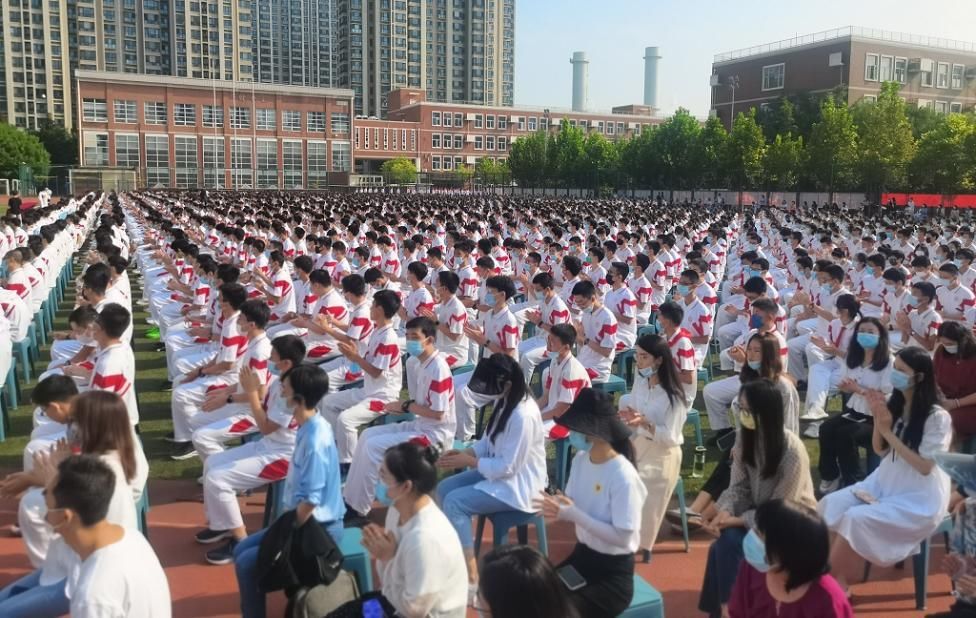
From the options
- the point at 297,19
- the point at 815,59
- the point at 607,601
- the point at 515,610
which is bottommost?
the point at 607,601

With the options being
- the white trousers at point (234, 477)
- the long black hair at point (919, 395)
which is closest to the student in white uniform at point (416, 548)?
the white trousers at point (234, 477)

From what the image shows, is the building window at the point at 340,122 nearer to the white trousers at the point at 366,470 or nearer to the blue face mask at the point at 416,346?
the blue face mask at the point at 416,346

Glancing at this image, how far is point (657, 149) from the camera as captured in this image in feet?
172

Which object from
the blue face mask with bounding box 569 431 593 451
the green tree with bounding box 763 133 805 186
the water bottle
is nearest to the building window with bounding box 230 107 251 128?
the green tree with bounding box 763 133 805 186

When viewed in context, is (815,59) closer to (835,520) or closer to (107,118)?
(107,118)

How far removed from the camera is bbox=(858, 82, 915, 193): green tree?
3684cm

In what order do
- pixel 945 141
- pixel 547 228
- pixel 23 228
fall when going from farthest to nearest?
pixel 945 141
pixel 547 228
pixel 23 228

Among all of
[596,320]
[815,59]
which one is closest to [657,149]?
[815,59]

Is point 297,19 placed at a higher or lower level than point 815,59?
higher

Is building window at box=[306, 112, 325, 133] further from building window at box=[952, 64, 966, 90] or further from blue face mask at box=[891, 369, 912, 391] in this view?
blue face mask at box=[891, 369, 912, 391]

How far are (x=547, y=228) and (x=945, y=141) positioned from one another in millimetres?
24048

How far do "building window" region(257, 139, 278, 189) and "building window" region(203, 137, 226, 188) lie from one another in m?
3.06

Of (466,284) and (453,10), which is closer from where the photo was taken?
(466,284)

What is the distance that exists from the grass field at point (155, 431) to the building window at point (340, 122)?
66301 millimetres
